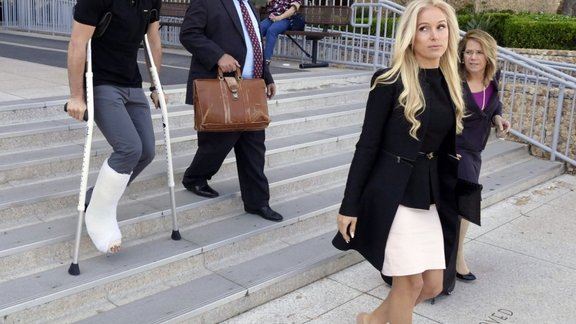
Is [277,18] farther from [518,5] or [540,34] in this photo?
[518,5]

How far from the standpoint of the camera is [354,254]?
4.54 meters

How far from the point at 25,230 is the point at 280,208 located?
6.21 feet

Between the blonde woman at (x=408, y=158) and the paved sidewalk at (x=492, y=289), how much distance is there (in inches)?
37.6

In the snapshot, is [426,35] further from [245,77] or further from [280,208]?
[280,208]

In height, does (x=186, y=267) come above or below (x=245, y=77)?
below

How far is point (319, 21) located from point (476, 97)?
619 cm

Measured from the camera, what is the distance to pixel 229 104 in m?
4.12

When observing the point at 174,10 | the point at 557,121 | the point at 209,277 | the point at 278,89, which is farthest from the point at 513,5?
the point at 209,277

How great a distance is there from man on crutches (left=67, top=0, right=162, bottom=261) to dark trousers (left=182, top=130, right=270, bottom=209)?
786mm

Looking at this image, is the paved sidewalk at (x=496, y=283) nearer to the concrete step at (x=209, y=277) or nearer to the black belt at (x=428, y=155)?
the concrete step at (x=209, y=277)

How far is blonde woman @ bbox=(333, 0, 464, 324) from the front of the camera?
110 inches

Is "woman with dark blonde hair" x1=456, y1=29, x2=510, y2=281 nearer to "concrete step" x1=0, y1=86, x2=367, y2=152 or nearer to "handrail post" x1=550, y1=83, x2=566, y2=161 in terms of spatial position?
"concrete step" x1=0, y1=86, x2=367, y2=152

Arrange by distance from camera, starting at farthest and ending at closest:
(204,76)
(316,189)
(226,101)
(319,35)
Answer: (319,35) → (316,189) → (204,76) → (226,101)

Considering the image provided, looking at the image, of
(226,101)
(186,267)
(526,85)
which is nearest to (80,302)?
(186,267)
